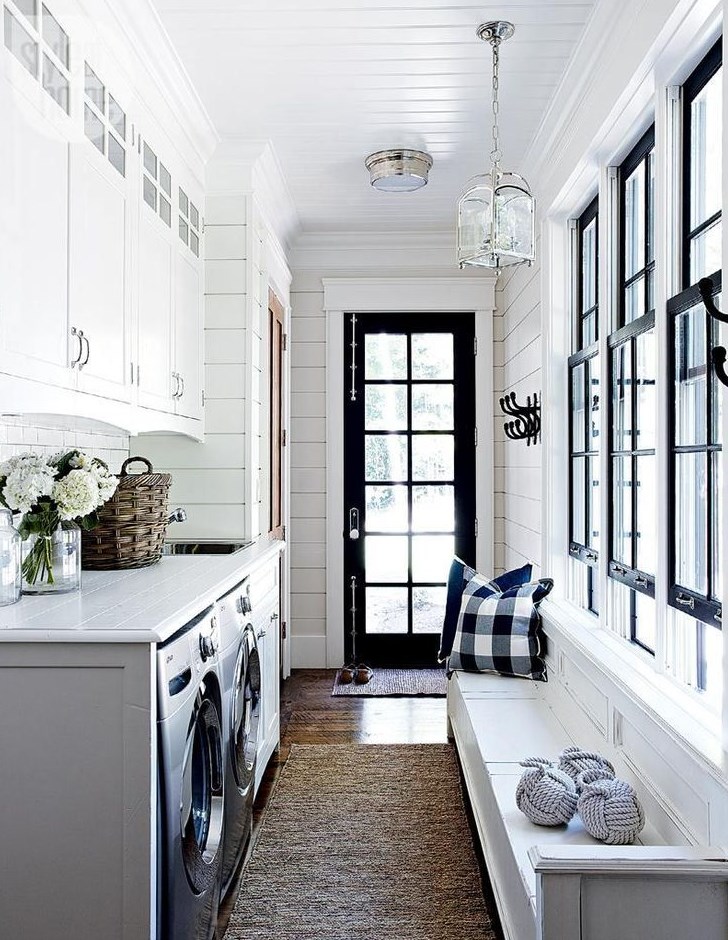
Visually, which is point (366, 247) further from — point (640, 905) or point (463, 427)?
point (640, 905)

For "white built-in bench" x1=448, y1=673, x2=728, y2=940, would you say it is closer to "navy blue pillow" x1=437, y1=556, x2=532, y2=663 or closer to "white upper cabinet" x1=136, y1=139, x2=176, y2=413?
"navy blue pillow" x1=437, y1=556, x2=532, y2=663

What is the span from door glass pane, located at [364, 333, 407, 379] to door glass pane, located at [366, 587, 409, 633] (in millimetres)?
1333

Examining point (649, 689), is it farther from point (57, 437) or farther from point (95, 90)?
point (95, 90)

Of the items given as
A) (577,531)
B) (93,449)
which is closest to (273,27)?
(93,449)

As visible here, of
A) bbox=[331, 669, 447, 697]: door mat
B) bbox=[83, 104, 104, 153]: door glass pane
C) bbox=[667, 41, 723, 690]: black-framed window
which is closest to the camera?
bbox=[667, 41, 723, 690]: black-framed window

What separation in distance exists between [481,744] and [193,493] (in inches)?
67.5

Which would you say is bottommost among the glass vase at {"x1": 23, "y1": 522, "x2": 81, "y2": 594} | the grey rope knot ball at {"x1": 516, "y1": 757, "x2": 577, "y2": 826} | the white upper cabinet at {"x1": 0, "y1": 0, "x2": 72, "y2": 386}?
the grey rope knot ball at {"x1": 516, "y1": 757, "x2": 577, "y2": 826}

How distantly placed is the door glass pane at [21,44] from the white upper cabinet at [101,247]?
25 centimetres

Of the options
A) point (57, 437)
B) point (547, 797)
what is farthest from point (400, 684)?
point (547, 797)

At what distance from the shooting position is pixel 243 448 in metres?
3.68

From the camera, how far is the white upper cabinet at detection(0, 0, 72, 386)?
1.77m

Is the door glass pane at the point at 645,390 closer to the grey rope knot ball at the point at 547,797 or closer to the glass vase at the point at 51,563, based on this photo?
the grey rope knot ball at the point at 547,797

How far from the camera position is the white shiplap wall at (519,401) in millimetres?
3973

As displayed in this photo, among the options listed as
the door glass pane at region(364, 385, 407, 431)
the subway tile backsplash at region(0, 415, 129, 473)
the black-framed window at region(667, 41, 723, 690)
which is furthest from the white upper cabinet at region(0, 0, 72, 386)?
the door glass pane at region(364, 385, 407, 431)
